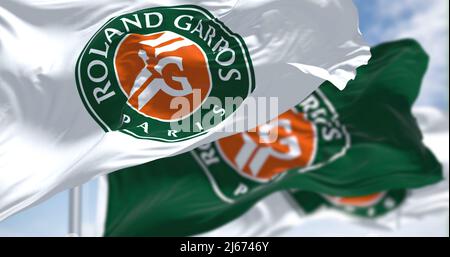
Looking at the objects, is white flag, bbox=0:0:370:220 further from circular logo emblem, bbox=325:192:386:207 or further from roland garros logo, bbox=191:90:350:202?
circular logo emblem, bbox=325:192:386:207

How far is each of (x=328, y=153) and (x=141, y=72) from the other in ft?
14.4

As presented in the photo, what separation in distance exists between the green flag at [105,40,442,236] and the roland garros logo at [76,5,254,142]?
11.6 feet

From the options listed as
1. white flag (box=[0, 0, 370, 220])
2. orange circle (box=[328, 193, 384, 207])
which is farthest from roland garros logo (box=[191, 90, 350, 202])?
white flag (box=[0, 0, 370, 220])

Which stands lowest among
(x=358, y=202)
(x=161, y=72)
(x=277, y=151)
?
(x=358, y=202)

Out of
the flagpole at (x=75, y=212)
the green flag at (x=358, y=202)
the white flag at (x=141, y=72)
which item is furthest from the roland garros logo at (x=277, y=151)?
the white flag at (x=141, y=72)

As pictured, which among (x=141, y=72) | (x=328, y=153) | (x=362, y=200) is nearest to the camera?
(x=141, y=72)

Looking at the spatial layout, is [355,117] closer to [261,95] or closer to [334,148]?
[334,148]

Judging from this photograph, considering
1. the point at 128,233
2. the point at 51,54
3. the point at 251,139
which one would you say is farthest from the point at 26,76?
the point at 251,139

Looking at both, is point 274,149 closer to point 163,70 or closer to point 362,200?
point 362,200

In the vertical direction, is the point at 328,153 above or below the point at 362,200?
above

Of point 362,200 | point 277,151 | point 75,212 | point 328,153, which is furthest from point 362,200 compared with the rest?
point 75,212

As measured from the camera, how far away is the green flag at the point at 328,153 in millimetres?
10117

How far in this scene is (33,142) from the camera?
594 cm

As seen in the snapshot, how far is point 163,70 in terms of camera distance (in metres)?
6.61
